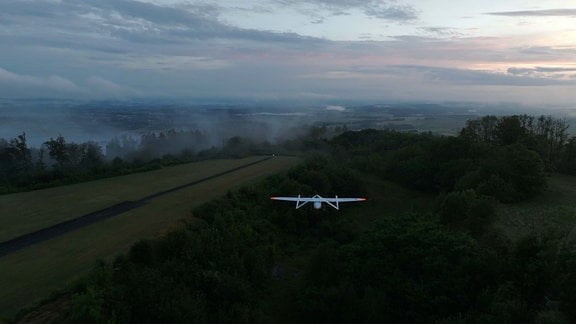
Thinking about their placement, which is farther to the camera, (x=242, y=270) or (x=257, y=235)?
(x=257, y=235)

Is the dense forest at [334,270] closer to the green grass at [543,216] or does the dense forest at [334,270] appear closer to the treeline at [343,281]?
the treeline at [343,281]

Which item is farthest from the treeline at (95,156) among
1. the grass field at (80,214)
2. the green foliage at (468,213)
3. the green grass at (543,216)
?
the green grass at (543,216)

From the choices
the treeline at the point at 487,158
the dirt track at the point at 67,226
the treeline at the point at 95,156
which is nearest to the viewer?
the dirt track at the point at 67,226

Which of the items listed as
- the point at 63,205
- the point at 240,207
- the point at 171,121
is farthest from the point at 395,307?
the point at 171,121

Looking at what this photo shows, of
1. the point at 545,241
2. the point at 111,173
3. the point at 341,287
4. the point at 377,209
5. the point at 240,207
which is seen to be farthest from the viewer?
the point at 377,209

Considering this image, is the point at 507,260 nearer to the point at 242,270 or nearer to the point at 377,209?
the point at 242,270

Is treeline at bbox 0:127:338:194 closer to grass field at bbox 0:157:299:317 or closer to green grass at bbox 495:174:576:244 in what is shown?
grass field at bbox 0:157:299:317

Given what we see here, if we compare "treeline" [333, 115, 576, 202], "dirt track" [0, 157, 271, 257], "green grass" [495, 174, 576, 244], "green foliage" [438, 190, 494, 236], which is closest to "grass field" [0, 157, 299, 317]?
"dirt track" [0, 157, 271, 257]

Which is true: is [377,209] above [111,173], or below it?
below
